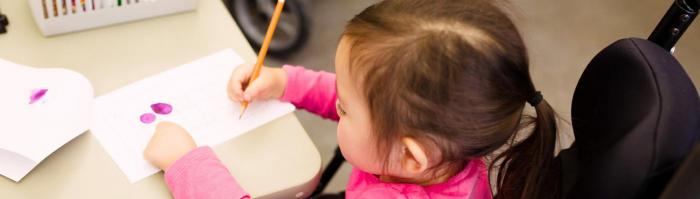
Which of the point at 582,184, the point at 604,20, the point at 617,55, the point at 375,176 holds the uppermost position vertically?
the point at 617,55

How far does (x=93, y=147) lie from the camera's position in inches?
31.1

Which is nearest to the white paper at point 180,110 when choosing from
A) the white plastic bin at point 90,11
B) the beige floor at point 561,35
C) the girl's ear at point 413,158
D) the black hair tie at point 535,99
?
the white plastic bin at point 90,11

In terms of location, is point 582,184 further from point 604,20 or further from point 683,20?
point 604,20

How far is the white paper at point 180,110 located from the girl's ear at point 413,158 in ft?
0.72

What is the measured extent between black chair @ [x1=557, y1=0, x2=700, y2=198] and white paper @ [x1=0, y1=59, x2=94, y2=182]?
1.89ft

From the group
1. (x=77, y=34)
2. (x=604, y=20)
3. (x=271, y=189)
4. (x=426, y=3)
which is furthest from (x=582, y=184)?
(x=604, y=20)

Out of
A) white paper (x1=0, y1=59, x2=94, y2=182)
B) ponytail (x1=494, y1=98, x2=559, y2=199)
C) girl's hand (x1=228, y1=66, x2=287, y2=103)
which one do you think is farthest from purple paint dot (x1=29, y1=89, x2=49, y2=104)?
ponytail (x1=494, y1=98, x2=559, y2=199)

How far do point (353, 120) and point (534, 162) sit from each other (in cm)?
22

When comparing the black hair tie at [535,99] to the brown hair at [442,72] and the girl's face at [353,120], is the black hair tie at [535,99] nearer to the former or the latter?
the brown hair at [442,72]

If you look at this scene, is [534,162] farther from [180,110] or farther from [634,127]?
[180,110]

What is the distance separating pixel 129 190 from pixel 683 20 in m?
0.83

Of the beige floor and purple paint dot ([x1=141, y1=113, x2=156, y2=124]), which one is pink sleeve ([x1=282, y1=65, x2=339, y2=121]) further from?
the beige floor

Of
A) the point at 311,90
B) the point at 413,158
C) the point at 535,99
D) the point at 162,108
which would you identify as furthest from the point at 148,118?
the point at 535,99

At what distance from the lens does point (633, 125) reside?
0.62 meters
